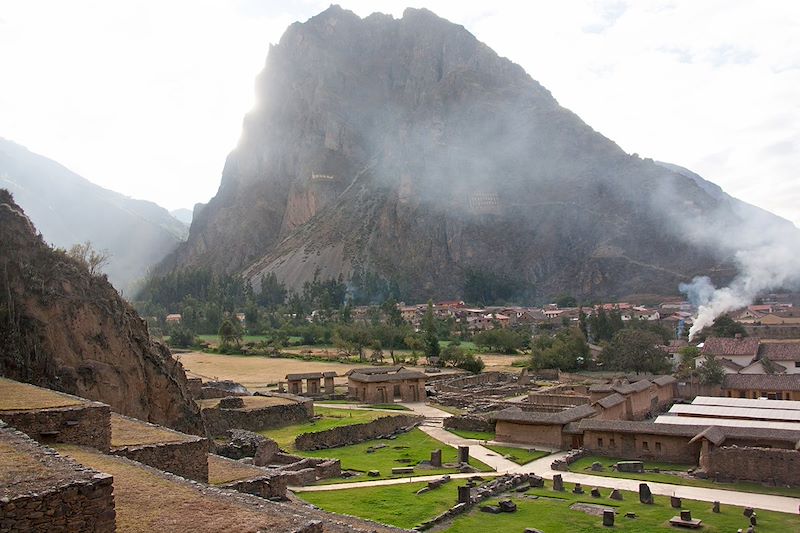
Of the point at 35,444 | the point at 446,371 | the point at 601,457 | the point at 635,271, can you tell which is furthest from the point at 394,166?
the point at 35,444

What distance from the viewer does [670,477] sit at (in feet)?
96.2

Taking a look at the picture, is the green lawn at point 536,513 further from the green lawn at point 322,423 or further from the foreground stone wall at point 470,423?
the foreground stone wall at point 470,423

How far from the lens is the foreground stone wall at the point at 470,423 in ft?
139

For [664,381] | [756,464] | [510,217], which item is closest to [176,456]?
[756,464]

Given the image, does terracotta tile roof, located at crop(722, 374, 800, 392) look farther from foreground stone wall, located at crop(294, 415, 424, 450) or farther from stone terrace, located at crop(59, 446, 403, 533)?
stone terrace, located at crop(59, 446, 403, 533)

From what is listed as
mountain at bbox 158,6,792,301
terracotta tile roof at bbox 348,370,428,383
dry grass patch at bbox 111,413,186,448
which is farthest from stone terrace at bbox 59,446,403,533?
mountain at bbox 158,6,792,301

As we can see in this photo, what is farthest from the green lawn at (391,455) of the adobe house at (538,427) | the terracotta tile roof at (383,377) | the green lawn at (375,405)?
the terracotta tile roof at (383,377)

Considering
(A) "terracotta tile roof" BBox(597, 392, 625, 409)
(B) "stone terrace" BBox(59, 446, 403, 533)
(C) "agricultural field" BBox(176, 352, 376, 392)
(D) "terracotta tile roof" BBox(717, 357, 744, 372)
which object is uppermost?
(B) "stone terrace" BBox(59, 446, 403, 533)

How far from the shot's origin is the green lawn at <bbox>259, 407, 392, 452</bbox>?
121ft

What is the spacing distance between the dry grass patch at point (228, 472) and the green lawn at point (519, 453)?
19785 millimetres

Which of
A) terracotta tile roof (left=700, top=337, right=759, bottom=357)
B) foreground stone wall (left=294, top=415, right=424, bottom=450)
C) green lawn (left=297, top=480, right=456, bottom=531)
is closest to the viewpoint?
green lawn (left=297, top=480, right=456, bottom=531)

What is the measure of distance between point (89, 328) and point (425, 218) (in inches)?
6224

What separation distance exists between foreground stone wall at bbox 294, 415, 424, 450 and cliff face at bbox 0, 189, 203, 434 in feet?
35.0

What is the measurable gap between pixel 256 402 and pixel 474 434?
14320 millimetres
